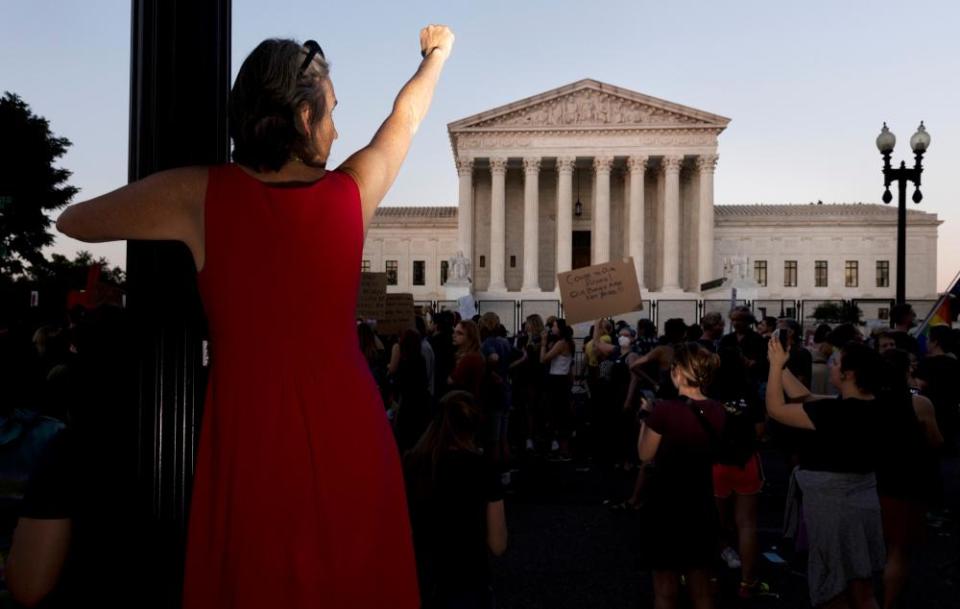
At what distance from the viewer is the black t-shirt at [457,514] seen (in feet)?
10.6

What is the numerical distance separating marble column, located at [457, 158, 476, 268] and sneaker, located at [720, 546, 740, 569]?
43674 millimetres

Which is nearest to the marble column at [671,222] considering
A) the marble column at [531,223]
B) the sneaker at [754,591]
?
the marble column at [531,223]

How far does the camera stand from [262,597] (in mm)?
1182

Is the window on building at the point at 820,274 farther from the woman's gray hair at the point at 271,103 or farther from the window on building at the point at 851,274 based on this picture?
the woman's gray hair at the point at 271,103

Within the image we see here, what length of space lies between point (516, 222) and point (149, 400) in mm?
52018

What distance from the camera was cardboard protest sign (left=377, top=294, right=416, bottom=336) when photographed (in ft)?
34.0

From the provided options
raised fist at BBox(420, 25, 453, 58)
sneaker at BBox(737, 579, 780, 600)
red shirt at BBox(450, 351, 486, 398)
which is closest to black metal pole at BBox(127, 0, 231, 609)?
raised fist at BBox(420, 25, 453, 58)

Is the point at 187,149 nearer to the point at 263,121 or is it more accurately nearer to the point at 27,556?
the point at 263,121

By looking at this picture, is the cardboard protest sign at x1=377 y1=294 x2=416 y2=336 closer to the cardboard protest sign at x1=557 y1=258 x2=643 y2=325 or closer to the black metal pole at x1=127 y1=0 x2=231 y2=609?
the cardboard protest sign at x1=557 y1=258 x2=643 y2=325

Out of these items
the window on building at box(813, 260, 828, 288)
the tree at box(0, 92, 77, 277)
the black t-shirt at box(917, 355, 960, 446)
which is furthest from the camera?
the window on building at box(813, 260, 828, 288)

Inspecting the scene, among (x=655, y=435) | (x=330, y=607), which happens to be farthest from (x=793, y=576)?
(x=330, y=607)

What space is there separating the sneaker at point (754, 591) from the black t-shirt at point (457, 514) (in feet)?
8.63

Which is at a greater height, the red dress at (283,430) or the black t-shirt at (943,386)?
the red dress at (283,430)

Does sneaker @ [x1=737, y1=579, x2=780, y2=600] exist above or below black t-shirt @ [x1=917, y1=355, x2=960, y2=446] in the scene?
below
